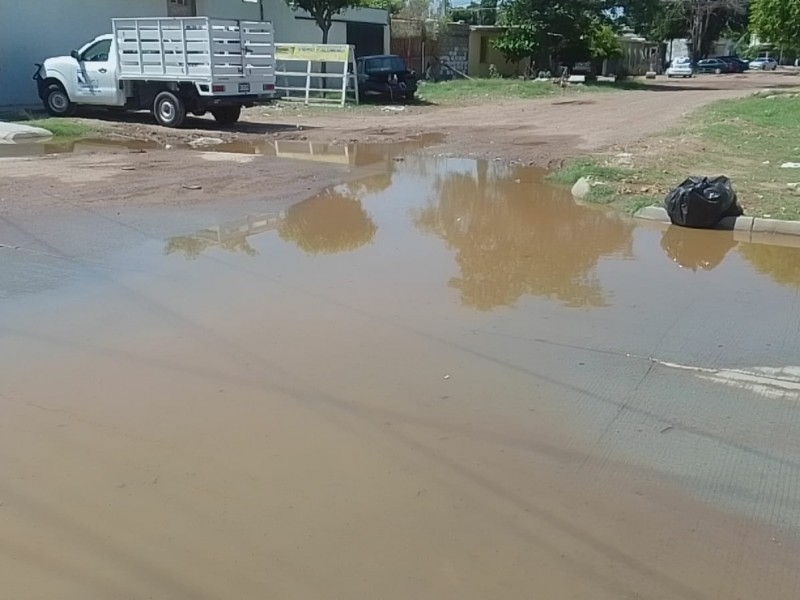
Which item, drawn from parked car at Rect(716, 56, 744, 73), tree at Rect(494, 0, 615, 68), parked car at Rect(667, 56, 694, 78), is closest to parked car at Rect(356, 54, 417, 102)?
tree at Rect(494, 0, 615, 68)

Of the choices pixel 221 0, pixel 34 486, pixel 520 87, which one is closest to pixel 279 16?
pixel 221 0

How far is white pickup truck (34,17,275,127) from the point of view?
62.5ft

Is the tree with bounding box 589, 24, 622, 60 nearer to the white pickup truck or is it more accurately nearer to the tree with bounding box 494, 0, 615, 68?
the tree with bounding box 494, 0, 615, 68

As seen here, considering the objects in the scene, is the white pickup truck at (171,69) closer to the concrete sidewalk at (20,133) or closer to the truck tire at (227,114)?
the truck tire at (227,114)

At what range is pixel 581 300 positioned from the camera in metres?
7.05

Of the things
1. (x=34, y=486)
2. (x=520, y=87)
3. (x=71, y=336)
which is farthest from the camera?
(x=520, y=87)

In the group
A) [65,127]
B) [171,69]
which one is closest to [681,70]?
[171,69]

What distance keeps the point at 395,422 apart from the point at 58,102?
766 inches

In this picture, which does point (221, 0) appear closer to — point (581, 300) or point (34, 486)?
point (581, 300)

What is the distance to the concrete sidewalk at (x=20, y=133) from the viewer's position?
55.3 feet

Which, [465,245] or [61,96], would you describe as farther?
[61,96]

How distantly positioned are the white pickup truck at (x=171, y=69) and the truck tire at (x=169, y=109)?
0.02 m

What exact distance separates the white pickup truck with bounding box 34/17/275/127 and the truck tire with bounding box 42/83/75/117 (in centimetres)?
2

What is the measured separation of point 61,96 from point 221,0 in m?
10.6
